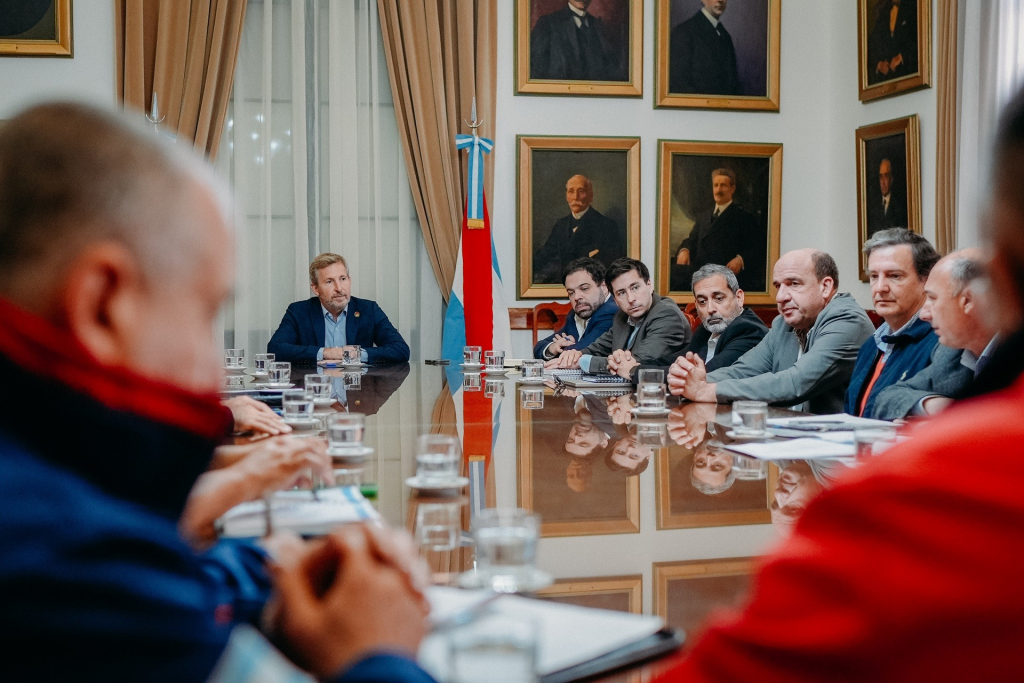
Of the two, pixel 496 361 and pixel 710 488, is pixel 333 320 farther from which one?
pixel 710 488

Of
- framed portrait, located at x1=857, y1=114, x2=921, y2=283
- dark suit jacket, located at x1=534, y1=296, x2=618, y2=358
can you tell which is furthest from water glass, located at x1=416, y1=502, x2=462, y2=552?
framed portrait, located at x1=857, y1=114, x2=921, y2=283

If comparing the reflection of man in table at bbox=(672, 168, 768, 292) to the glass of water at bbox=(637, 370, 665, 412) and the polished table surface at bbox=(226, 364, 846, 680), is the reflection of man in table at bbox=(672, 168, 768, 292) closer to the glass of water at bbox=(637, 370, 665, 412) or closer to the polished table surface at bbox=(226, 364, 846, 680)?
the polished table surface at bbox=(226, 364, 846, 680)

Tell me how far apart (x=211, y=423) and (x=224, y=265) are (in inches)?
7.0

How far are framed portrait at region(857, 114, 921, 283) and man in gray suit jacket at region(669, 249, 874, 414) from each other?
2.97 metres

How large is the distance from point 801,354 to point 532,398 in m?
1.34

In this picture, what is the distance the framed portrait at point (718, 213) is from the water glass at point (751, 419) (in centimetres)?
550

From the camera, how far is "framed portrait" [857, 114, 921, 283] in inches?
280

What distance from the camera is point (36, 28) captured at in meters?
7.50

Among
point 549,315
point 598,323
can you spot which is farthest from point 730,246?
point 598,323

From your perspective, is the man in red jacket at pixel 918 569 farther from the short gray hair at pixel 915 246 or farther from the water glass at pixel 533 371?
the water glass at pixel 533 371

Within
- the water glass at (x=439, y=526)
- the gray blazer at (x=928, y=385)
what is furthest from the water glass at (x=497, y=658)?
the gray blazer at (x=928, y=385)

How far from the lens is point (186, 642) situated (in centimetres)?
72

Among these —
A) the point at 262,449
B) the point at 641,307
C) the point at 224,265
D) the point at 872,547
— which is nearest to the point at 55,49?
the point at 641,307

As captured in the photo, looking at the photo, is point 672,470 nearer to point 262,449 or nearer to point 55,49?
point 262,449
